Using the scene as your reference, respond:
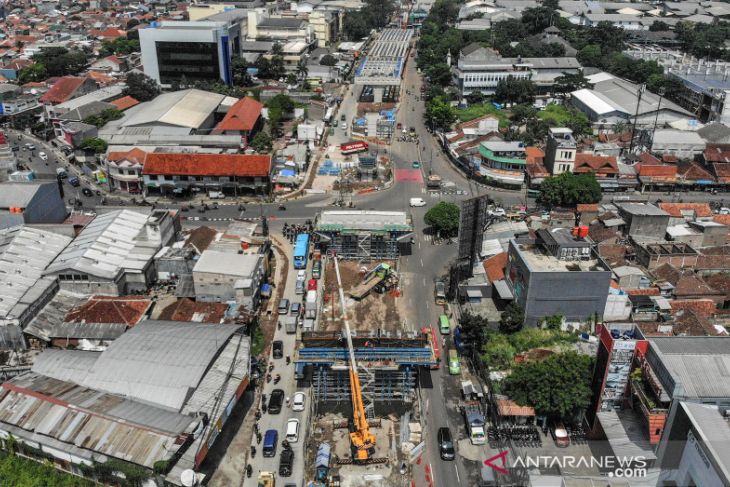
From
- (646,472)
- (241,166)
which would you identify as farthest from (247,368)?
(241,166)

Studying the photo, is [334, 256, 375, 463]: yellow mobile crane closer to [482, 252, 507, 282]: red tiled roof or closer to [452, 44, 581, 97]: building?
[482, 252, 507, 282]: red tiled roof

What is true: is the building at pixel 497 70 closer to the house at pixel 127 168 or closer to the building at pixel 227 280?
the house at pixel 127 168

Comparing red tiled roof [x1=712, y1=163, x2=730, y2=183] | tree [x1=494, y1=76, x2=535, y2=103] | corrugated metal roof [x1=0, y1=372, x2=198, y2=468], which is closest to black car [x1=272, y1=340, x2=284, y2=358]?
corrugated metal roof [x1=0, y1=372, x2=198, y2=468]

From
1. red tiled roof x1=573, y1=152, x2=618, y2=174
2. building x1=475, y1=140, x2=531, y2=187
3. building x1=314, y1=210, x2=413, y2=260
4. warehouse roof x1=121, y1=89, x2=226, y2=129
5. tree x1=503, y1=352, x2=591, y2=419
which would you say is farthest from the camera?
warehouse roof x1=121, y1=89, x2=226, y2=129

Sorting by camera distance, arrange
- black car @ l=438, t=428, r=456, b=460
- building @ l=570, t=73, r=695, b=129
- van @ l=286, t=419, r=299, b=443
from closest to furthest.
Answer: black car @ l=438, t=428, r=456, b=460, van @ l=286, t=419, r=299, b=443, building @ l=570, t=73, r=695, b=129

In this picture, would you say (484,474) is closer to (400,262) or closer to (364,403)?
(364,403)

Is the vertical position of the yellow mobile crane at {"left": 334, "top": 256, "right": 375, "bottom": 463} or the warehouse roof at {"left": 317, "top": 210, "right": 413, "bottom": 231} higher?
the warehouse roof at {"left": 317, "top": 210, "right": 413, "bottom": 231}
